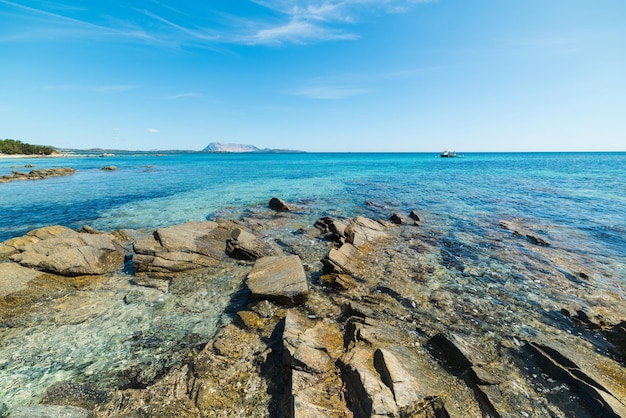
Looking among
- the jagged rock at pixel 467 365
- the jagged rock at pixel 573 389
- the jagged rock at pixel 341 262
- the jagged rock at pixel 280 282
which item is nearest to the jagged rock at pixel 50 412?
the jagged rock at pixel 280 282

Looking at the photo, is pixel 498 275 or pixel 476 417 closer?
pixel 476 417

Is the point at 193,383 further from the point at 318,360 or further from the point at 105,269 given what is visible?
the point at 105,269

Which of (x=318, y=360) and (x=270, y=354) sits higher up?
(x=318, y=360)

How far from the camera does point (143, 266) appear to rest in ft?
46.0

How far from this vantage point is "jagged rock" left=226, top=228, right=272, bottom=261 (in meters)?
15.9

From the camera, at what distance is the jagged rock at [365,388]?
564cm

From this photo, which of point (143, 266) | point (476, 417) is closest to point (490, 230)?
point (476, 417)

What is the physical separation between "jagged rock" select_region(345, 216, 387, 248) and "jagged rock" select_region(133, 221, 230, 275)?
8.49 meters

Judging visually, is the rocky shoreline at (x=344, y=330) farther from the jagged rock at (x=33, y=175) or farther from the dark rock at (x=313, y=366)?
the jagged rock at (x=33, y=175)

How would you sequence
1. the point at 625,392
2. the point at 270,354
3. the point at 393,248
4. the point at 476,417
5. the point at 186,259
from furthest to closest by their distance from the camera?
the point at 393,248 → the point at 186,259 → the point at 270,354 → the point at 625,392 → the point at 476,417

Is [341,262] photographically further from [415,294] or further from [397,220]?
[397,220]

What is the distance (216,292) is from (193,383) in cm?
525

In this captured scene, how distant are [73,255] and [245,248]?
8605 millimetres

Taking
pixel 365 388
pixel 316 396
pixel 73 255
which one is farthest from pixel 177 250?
pixel 365 388
